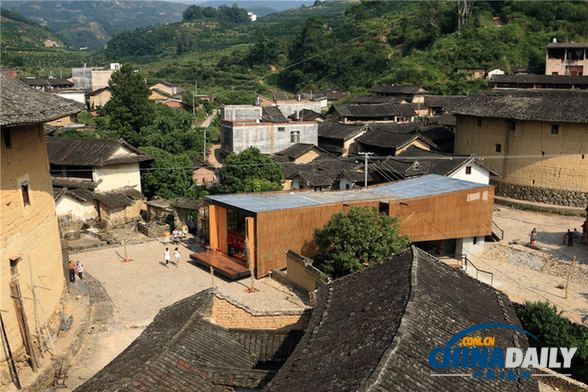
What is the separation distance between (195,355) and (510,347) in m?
5.29

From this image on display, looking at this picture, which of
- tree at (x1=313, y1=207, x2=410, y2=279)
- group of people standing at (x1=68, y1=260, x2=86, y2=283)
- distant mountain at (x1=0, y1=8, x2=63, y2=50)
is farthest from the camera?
distant mountain at (x1=0, y1=8, x2=63, y2=50)

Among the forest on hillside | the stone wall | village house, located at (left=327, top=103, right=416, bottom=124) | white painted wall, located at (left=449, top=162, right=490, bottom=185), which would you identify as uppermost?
the forest on hillside

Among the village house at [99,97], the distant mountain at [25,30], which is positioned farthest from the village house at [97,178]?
the distant mountain at [25,30]

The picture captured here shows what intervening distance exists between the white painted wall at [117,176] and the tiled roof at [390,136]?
1617 centimetres

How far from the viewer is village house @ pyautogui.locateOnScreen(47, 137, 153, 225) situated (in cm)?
2584

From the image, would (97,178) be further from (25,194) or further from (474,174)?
(474,174)

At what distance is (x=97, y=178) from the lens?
89.8 feet

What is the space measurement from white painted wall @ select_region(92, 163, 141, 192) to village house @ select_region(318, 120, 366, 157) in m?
16.0

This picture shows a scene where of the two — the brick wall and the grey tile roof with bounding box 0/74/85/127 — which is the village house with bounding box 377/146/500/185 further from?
the grey tile roof with bounding box 0/74/85/127

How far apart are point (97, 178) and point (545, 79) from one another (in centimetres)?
4168

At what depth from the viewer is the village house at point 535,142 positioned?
2808 cm

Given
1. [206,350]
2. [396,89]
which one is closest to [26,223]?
[206,350]

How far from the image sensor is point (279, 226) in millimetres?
18156

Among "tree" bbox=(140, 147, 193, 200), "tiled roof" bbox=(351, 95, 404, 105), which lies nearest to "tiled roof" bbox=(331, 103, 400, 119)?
"tiled roof" bbox=(351, 95, 404, 105)
